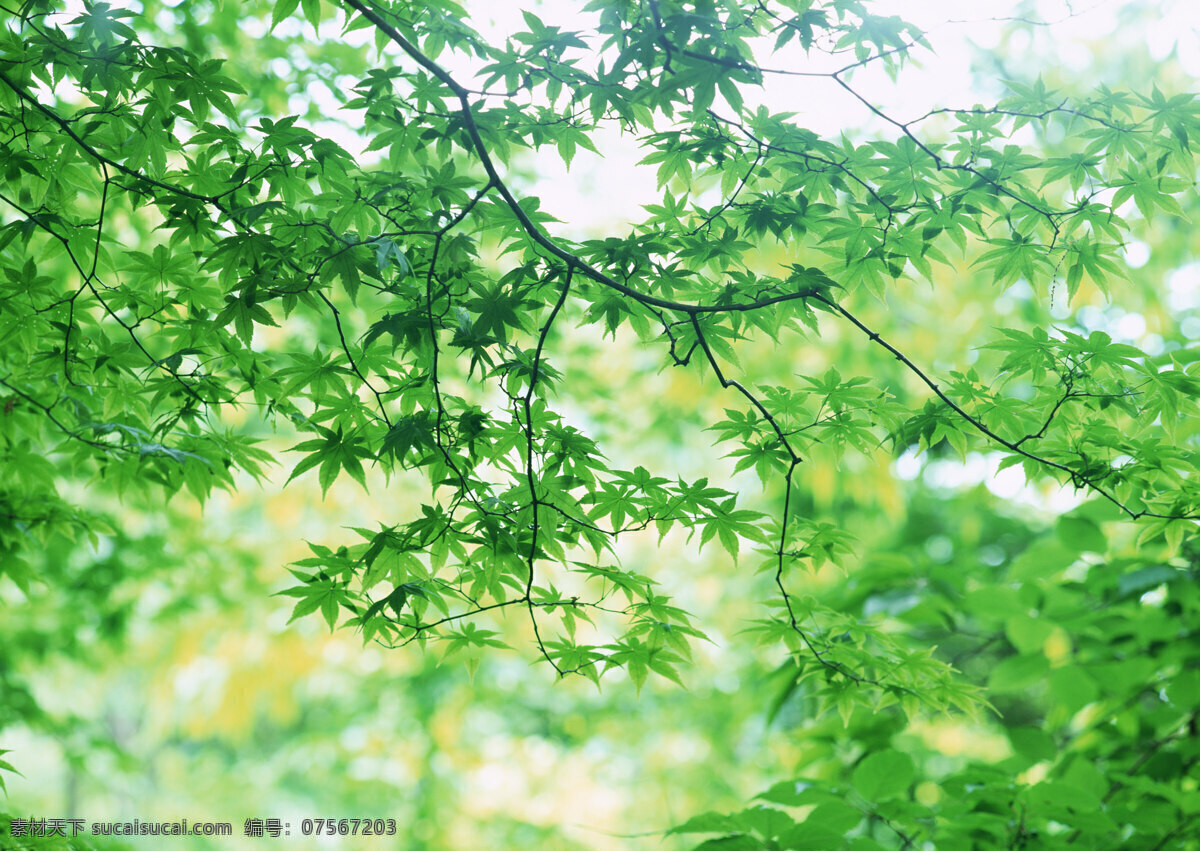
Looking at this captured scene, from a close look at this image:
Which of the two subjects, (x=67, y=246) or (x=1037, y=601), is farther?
(x=1037, y=601)

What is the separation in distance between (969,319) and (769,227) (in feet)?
15.0

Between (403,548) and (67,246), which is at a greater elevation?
(67,246)

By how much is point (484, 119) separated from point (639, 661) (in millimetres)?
1079

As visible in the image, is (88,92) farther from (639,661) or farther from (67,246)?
(639,661)

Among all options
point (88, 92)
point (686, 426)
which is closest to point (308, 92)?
point (88, 92)

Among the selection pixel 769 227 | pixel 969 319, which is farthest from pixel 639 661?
pixel 969 319

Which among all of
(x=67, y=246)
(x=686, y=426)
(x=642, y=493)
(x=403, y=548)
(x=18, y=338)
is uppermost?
(x=686, y=426)

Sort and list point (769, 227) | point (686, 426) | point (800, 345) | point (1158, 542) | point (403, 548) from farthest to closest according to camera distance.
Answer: point (686, 426) → point (800, 345) → point (1158, 542) → point (769, 227) → point (403, 548)

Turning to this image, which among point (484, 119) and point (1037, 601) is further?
point (1037, 601)

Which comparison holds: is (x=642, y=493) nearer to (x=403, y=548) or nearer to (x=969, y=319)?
(x=403, y=548)

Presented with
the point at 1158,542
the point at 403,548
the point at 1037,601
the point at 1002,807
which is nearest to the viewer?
the point at 403,548

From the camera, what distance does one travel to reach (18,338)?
5.50 feet

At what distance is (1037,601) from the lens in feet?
7.46

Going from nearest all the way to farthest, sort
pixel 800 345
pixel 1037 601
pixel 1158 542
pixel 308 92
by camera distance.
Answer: pixel 1037 601 → pixel 1158 542 → pixel 308 92 → pixel 800 345
